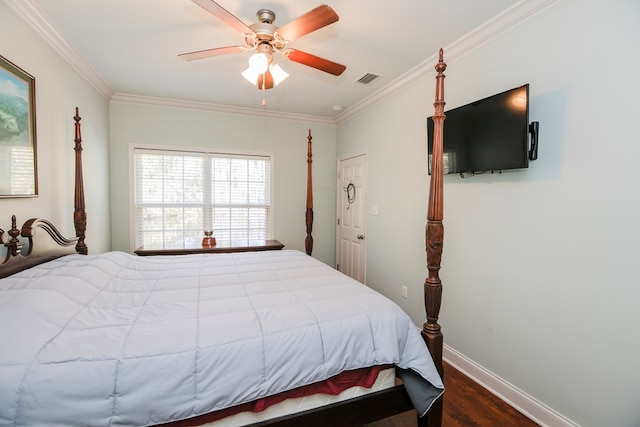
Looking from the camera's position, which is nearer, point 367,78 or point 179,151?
point 367,78

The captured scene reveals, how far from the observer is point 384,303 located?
65.1 inches

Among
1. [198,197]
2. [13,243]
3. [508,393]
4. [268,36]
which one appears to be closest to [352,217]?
[198,197]

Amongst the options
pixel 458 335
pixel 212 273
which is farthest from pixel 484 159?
pixel 212 273

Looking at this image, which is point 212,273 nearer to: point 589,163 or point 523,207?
point 523,207

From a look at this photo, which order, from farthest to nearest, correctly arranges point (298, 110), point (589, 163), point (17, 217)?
point (298, 110) < point (17, 217) < point (589, 163)

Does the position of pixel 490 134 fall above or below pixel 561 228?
above

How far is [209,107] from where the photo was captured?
12.9 feet

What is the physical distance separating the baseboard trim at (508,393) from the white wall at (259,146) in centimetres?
246

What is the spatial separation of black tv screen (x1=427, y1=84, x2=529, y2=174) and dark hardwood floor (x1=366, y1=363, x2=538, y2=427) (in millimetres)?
1600

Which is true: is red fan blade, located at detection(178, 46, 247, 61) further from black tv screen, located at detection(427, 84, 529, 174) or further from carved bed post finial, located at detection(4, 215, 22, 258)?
black tv screen, located at detection(427, 84, 529, 174)

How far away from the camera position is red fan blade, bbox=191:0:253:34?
1.54 metres

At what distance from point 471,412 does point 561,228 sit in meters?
1.30

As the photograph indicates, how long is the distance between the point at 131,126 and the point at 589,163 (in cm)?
440

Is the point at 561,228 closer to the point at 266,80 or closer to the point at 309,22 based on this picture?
the point at 309,22
